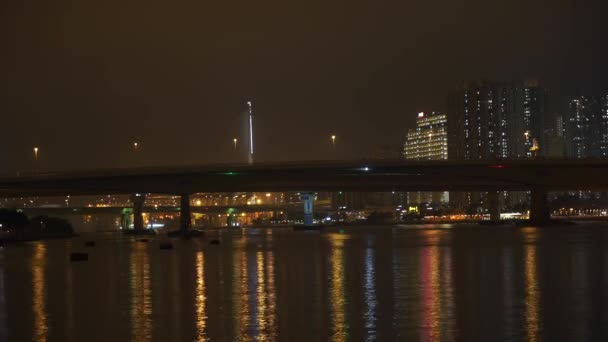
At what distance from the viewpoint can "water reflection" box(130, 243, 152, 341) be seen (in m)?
29.7

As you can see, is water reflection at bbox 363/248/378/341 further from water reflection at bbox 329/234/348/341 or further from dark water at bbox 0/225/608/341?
water reflection at bbox 329/234/348/341

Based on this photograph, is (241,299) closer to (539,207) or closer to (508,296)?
(508,296)

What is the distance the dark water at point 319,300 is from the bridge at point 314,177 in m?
64.3

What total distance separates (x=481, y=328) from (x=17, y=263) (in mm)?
50798

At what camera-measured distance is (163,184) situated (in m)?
141

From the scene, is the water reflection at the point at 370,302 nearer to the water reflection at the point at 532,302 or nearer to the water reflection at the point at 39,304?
the water reflection at the point at 532,302

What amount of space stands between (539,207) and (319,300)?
120 m

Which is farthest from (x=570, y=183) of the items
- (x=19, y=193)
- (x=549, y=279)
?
(x=549, y=279)

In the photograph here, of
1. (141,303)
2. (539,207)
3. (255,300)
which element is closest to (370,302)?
(255,300)

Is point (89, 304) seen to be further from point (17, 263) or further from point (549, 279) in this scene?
point (17, 263)

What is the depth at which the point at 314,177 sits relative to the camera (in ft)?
447

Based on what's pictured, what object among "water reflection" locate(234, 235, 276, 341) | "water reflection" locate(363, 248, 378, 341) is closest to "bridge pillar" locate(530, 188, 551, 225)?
"water reflection" locate(234, 235, 276, 341)

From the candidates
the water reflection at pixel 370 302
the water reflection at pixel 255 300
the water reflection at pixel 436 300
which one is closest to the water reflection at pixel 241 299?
the water reflection at pixel 255 300

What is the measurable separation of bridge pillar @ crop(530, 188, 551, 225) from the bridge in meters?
0.21
